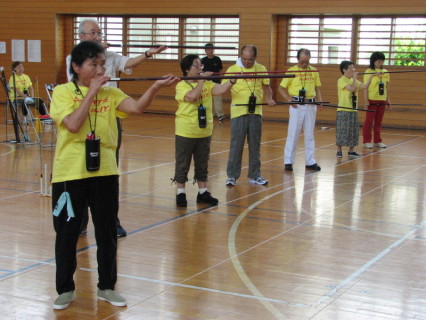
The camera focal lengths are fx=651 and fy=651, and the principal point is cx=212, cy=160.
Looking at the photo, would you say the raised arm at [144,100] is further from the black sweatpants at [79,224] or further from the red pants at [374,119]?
the red pants at [374,119]

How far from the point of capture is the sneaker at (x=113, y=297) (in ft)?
13.2

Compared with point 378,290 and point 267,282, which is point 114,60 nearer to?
point 267,282

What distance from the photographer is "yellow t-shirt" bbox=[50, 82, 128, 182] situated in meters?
3.89

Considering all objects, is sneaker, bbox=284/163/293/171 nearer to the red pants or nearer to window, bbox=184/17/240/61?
the red pants

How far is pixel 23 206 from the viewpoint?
6.84m

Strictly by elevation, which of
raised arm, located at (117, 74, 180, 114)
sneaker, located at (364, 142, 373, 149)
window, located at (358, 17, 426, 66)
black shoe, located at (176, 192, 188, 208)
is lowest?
black shoe, located at (176, 192, 188, 208)

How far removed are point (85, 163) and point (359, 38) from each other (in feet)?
44.7

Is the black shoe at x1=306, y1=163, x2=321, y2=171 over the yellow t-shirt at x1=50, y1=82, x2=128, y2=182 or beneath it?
beneath

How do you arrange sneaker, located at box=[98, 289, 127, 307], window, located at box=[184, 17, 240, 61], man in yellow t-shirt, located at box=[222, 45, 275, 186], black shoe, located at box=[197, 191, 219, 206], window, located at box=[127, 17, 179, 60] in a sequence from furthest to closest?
window, located at box=[127, 17, 179, 60]
window, located at box=[184, 17, 240, 61]
man in yellow t-shirt, located at box=[222, 45, 275, 186]
black shoe, located at box=[197, 191, 219, 206]
sneaker, located at box=[98, 289, 127, 307]

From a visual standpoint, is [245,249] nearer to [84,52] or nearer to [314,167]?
[84,52]

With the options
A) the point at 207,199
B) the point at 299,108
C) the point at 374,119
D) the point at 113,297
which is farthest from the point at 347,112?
the point at 113,297

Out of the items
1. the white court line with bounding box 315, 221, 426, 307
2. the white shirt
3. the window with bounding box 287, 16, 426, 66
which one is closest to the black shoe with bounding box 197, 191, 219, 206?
the white shirt

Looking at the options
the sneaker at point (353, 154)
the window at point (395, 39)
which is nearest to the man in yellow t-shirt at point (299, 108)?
the sneaker at point (353, 154)

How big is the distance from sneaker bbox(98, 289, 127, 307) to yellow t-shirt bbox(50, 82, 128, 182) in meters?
0.75
